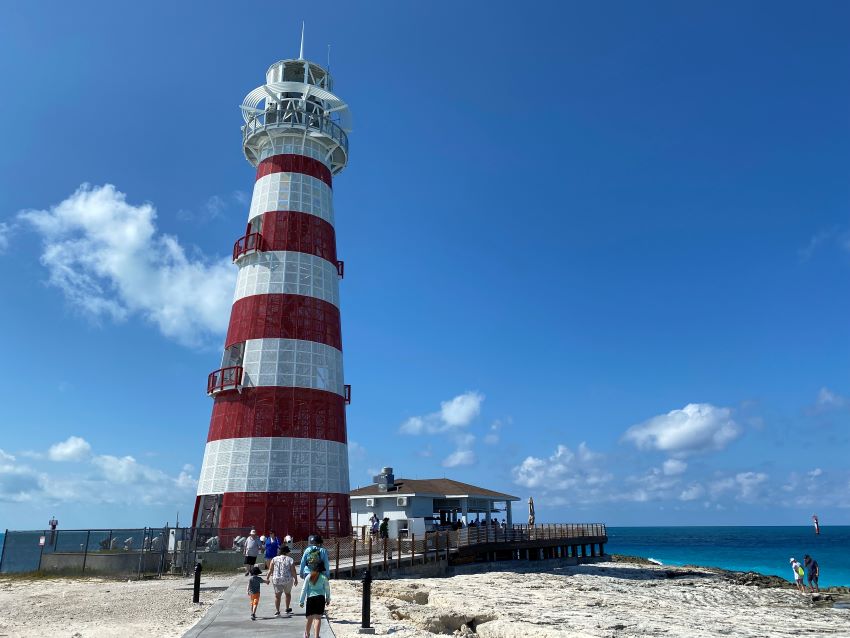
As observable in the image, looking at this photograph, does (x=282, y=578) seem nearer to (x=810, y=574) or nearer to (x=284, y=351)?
(x=284, y=351)

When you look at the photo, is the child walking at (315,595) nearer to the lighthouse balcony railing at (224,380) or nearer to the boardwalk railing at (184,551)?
the boardwalk railing at (184,551)

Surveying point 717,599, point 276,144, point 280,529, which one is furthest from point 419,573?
point 276,144

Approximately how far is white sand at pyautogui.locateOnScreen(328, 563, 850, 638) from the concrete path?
0.91 m

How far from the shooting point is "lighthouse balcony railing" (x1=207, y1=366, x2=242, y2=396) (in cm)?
2733

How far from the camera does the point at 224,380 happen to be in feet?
91.2

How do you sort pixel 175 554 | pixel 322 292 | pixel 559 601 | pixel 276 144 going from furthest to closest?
pixel 276 144, pixel 322 292, pixel 175 554, pixel 559 601

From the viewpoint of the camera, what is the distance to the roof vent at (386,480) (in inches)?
1422

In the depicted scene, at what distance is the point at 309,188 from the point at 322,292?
5230 millimetres

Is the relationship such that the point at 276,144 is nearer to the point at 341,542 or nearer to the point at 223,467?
the point at 223,467

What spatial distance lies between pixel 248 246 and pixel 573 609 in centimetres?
2014

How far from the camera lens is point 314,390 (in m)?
27.7

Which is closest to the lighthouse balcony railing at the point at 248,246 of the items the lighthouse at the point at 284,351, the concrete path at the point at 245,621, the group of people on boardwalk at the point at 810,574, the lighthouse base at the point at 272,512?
the lighthouse at the point at 284,351

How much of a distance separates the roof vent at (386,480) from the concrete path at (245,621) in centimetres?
Answer: 1981

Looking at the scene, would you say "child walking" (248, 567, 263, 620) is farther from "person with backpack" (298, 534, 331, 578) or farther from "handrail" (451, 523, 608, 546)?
"handrail" (451, 523, 608, 546)
